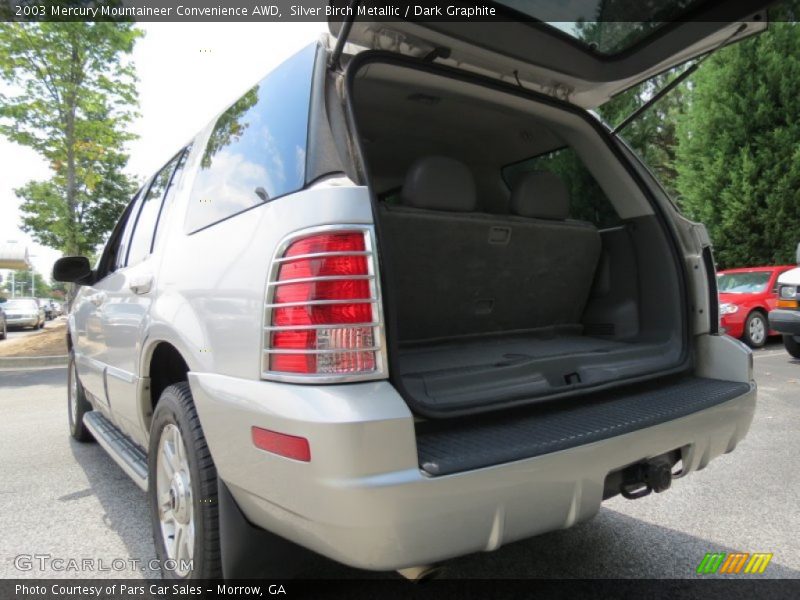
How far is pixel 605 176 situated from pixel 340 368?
204cm

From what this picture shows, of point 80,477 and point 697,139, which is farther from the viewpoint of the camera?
point 697,139

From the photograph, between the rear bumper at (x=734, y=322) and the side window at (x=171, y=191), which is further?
the rear bumper at (x=734, y=322)

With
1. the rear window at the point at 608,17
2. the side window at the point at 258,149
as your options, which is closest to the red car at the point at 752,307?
the rear window at the point at 608,17

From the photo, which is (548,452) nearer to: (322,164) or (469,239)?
(322,164)

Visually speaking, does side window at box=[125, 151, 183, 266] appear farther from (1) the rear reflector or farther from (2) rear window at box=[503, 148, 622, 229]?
(2) rear window at box=[503, 148, 622, 229]

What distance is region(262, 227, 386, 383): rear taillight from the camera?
1.56 m

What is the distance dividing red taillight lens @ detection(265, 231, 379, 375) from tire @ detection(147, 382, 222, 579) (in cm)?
55

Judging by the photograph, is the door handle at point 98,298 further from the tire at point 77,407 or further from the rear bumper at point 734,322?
the rear bumper at point 734,322

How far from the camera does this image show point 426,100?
3.14 meters

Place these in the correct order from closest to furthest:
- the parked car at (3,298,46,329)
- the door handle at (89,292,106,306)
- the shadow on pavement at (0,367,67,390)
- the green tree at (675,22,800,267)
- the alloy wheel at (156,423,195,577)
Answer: the alloy wheel at (156,423,195,577) < the door handle at (89,292,106,306) < the shadow on pavement at (0,367,67,390) < the green tree at (675,22,800,267) < the parked car at (3,298,46,329)

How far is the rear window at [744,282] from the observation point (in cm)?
1047

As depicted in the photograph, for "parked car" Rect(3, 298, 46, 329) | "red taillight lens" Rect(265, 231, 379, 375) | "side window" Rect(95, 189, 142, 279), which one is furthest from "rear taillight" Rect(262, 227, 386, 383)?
"parked car" Rect(3, 298, 46, 329)

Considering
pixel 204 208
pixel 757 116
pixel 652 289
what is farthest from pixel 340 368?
pixel 757 116

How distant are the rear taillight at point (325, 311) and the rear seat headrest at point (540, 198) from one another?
5.53 ft
